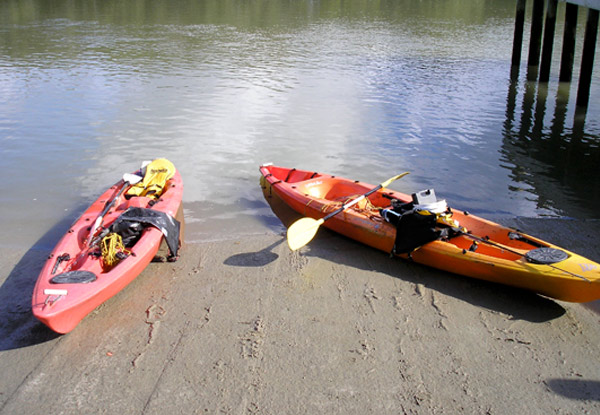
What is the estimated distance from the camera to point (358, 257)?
5926 millimetres

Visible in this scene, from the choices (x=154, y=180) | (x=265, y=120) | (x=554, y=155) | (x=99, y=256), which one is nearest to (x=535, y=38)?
(x=554, y=155)

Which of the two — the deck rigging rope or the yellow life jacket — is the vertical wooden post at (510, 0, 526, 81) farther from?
the deck rigging rope

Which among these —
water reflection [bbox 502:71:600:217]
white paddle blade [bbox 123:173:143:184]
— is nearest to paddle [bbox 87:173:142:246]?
white paddle blade [bbox 123:173:143:184]

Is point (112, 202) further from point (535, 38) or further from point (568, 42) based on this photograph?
point (535, 38)

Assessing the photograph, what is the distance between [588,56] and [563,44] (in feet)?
6.71

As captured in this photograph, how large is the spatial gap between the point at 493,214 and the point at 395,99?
645cm

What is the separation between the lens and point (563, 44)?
45.4 feet

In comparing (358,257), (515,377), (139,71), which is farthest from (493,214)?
(139,71)

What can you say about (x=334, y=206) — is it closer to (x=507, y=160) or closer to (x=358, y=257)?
(x=358, y=257)

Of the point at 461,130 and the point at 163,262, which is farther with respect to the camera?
the point at 461,130

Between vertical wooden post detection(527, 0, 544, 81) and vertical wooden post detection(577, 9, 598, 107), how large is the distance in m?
3.24

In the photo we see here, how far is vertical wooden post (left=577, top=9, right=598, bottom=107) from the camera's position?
1154cm

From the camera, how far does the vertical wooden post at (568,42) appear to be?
41.8ft

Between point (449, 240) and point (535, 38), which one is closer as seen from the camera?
point (449, 240)
